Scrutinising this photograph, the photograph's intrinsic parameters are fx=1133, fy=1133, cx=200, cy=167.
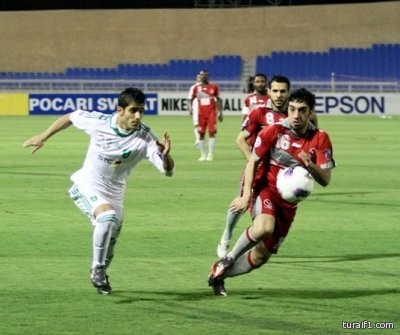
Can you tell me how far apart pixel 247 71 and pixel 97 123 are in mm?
43882

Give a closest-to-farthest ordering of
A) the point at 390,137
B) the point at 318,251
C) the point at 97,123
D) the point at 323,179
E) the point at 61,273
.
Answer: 1. the point at 323,179
2. the point at 97,123
3. the point at 61,273
4. the point at 318,251
5. the point at 390,137

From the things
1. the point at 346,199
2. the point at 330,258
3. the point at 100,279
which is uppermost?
the point at 100,279

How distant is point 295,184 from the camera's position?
8.92m

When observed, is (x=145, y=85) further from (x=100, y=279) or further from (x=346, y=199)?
(x=100, y=279)

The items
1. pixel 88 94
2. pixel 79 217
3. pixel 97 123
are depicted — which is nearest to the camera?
pixel 97 123

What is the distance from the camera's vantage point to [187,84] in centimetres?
4909

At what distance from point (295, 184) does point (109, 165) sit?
1.56 meters

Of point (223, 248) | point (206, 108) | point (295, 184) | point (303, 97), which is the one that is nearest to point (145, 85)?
point (206, 108)

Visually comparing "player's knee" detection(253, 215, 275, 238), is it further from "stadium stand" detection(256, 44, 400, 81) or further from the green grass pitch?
"stadium stand" detection(256, 44, 400, 81)

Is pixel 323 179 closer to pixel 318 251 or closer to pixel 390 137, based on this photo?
pixel 318 251

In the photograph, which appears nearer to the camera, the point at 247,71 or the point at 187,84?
the point at 187,84

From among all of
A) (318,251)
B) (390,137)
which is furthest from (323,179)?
(390,137)

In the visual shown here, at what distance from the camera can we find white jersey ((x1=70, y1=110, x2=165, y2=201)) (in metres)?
9.27

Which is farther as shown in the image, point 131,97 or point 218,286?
point 218,286
